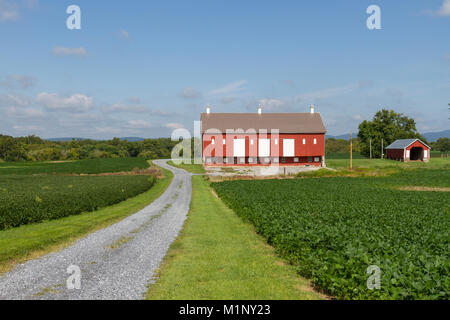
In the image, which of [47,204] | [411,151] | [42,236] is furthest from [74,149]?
[42,236]

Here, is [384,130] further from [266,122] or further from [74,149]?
[74,149]

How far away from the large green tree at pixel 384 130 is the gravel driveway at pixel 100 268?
91047mm

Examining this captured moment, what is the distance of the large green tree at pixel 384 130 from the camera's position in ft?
309

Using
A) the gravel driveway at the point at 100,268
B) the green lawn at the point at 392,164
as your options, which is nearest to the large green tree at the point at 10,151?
the green lawn at the point at 392,164

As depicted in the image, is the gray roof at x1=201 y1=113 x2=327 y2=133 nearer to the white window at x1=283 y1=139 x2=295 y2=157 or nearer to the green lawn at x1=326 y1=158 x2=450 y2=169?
the white window at x1=283 y1=139 x2=295 y2=157

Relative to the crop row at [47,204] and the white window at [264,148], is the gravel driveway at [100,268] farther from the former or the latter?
the white window at [264,148]

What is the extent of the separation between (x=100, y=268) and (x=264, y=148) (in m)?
59.8

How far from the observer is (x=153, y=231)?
16.9 metres

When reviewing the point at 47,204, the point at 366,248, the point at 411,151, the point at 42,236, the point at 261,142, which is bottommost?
the point at 42,236

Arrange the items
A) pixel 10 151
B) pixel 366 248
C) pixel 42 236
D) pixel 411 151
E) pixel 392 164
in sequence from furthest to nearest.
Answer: pixel 10 151 → pixel 411 151 → pixel 392 164 → pixel 42 236 → pixel 366 248

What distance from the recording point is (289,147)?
69.4 meters

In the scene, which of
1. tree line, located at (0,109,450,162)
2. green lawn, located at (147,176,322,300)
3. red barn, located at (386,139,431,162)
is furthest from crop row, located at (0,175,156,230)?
tree line, located at (0,109,450,162)

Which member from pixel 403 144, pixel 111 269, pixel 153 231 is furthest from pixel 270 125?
pixel 111 269

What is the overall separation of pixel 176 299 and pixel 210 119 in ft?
214
